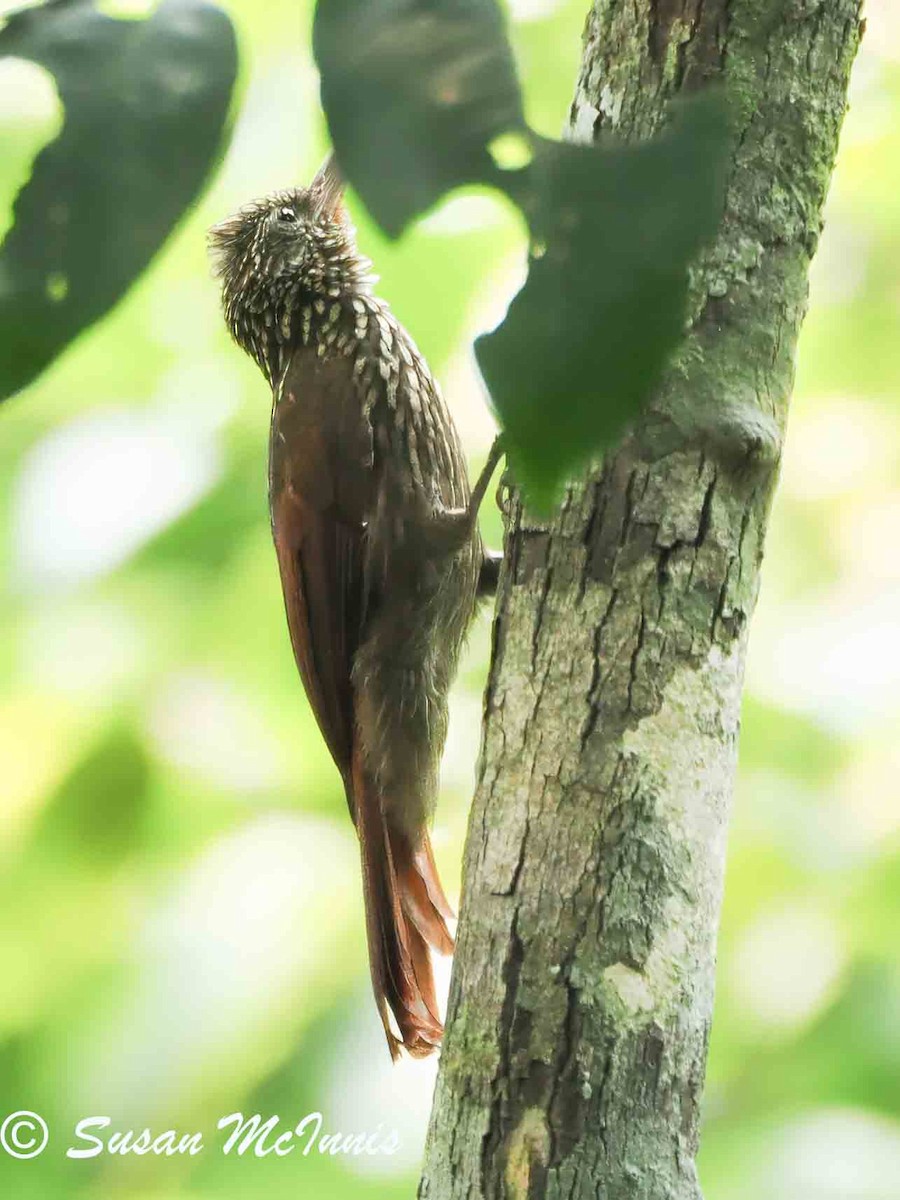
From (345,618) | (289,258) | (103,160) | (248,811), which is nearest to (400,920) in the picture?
(345,618)

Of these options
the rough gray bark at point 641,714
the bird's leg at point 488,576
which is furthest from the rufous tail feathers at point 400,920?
the rough gray bark at point 641,714

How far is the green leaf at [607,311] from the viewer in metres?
0.40

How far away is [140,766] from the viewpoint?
3.29 m

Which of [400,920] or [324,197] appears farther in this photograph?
[324,197]

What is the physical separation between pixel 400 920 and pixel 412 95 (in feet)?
6.80

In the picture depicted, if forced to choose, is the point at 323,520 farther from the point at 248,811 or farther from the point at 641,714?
the point at 248,811

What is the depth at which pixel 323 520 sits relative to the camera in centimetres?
237

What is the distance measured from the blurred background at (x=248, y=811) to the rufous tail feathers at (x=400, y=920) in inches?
21.7

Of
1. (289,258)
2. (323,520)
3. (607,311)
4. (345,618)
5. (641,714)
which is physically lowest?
(607,311)

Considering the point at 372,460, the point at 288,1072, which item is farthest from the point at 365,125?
the point at 288,1072

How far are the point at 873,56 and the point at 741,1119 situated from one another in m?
2.75

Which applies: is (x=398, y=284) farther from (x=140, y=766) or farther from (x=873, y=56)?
(x=873, y=56)
